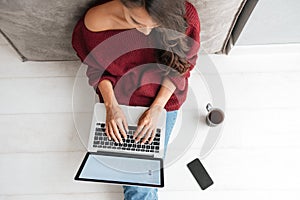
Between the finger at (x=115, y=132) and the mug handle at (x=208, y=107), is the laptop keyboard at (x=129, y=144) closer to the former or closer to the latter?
the finger at (x=115, y=132)

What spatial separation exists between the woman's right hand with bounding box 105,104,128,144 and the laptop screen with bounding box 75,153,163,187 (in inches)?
2.7

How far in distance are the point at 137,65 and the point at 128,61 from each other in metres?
0.04

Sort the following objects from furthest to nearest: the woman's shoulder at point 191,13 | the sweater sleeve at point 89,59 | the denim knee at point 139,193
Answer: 1. the denim knee at point 139,193
2. the sweater sleeve at point 89,59
3. the woman's shoulder at point 191,13

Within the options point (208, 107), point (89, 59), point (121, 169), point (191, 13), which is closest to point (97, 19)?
point (89, 59)

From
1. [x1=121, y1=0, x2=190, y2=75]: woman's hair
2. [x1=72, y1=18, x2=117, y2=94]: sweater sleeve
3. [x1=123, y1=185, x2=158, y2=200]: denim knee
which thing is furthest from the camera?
[x1=123, y1=185, x2=158, y2=200]: denim knee

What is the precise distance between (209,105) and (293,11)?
50 centimetres

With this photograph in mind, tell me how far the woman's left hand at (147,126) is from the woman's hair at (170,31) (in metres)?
0.15

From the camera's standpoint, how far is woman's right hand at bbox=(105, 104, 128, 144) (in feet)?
3.62

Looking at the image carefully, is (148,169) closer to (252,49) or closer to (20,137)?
(20,137)

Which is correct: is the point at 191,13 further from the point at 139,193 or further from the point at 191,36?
the point at 139,193

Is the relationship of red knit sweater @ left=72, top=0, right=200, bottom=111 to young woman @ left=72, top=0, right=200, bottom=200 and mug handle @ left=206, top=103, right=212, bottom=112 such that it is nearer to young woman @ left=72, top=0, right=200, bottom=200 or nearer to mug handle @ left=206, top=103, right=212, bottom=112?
young woman @ left=72, top=0, right=200, bottom=200

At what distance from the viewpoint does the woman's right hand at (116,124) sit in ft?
3.62

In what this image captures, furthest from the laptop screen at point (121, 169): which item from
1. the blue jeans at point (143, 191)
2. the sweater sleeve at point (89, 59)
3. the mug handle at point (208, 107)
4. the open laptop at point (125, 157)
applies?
the mug handle at point (208, 107)

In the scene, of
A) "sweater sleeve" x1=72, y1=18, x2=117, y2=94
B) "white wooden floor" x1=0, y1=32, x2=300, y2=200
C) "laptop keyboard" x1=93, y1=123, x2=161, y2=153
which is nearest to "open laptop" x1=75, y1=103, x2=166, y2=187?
"laptop keyboard" x1=93, y1=123, x2=161, y2=153
